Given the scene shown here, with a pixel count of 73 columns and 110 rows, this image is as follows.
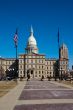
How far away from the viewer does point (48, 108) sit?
1789 cm

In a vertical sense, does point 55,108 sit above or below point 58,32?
below

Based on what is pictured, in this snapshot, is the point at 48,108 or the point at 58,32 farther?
the point at 58,32

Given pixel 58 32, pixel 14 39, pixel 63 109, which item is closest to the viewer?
pixel 63 109

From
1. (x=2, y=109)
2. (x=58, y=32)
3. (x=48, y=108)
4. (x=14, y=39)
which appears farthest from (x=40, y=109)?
(x=58, y=32)

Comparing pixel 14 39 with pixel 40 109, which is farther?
pixel 14 39

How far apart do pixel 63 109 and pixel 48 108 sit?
3.08 feet

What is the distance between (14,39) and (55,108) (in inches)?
2022

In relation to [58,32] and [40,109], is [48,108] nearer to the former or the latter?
[40,109]

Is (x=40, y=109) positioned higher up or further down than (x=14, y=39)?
further down

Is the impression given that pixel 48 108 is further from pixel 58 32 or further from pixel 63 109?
pixel 58 32

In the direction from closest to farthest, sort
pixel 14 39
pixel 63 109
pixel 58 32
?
pixel 63 109, pixel 14 39, pixel 58 32

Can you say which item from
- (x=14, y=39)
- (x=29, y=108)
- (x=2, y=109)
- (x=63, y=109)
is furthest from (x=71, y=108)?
(x=14, y=39)

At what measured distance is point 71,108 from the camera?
1775 centimetres

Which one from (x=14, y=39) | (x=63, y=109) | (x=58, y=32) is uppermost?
(x=58, y=32)
